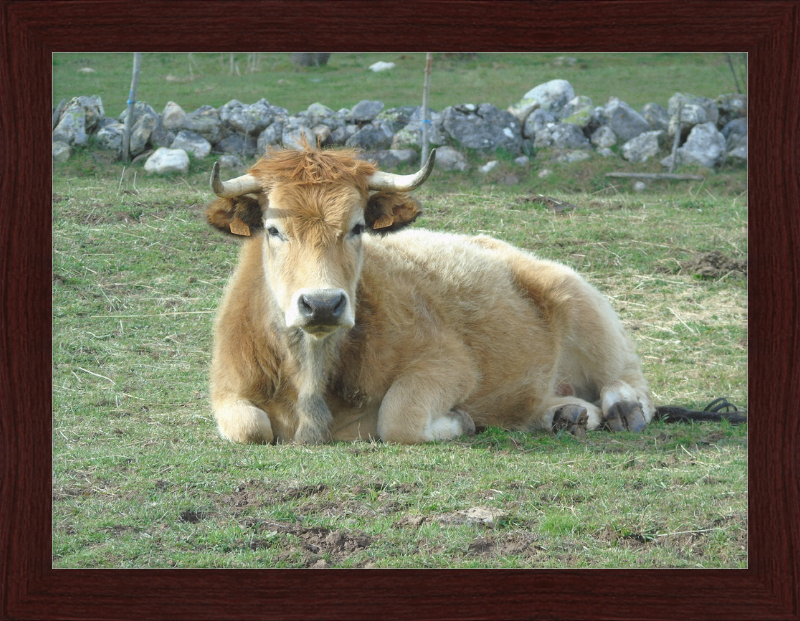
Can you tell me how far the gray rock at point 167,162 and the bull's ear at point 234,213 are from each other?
7.36 metres

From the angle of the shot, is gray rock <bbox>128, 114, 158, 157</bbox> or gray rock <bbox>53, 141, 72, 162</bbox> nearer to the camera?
gray rock <bbox>53, 141, 72, 162</bbox>

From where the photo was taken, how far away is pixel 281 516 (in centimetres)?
507

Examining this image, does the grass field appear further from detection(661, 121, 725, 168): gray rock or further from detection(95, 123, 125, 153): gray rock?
detection(661, 121, 725, 168): gray rock

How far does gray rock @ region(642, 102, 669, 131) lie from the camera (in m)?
16.0

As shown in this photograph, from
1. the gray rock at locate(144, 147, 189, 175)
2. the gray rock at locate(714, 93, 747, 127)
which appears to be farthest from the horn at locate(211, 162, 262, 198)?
the gray rock at locate(714, 93, 747, 127)

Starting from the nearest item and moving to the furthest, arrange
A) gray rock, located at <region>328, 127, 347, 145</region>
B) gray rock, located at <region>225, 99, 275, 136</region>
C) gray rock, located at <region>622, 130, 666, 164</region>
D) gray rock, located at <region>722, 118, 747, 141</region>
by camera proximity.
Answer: gray rock, located at <region>225, 99, 275, 136</region>
gray rock, located at <region>328, 127, 347, 145</region>
gray rock, located at <region>622, 130, 666, 164</region>
gray rock, located at <region>722, 118, 747, 141</region>

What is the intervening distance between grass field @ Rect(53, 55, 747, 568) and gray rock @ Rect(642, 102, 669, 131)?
12.8ft

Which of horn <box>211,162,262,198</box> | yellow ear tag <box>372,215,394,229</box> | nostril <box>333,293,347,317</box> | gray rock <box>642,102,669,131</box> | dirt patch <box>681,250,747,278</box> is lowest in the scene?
nostril <box>333,293,347,317</box>

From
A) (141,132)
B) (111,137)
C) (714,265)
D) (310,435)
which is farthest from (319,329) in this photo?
(141,132)

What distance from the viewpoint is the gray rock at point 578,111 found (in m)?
16.0

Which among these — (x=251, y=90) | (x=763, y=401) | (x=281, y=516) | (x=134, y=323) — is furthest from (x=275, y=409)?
(x=251, y=90)

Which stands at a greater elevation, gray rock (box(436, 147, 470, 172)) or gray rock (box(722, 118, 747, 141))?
gray rock (box(722, 118, 747, 141))
